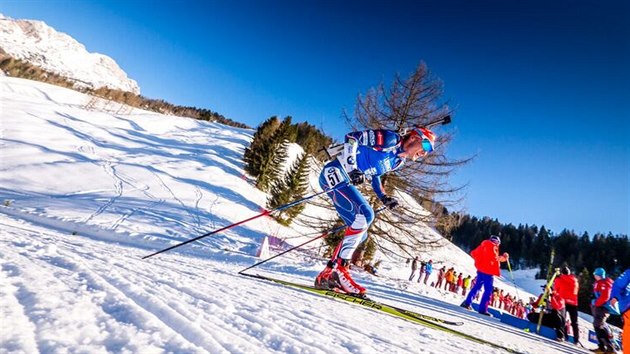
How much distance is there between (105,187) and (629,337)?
639 inches

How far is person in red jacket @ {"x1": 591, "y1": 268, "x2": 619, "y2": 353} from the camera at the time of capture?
605 centimetres

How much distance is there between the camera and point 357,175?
4.54 meters

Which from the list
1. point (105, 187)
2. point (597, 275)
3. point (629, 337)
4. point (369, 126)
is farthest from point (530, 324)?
point (105, 187)

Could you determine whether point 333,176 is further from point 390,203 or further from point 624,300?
point 624,300

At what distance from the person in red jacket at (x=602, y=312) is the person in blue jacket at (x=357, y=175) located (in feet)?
15.4

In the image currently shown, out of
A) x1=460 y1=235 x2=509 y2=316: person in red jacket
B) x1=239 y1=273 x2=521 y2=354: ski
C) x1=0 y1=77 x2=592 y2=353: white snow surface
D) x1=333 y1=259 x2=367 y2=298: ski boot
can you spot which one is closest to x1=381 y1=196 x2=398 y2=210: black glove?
x1=333 y1=259 x2=367 y2=298: ski boot

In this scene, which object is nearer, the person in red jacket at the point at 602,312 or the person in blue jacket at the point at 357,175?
the person in blue jacket at the point at 357,175

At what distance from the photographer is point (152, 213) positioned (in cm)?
1228

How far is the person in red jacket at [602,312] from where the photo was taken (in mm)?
6053

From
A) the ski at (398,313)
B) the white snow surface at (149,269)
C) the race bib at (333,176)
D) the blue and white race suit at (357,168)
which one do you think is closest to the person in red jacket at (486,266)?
the white snow surface at (149,269)

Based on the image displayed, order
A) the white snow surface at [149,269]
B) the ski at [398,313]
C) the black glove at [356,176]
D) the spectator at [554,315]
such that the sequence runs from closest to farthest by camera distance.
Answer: the white snow surface at [149,269] → the ski at [398,313] → the black glove at [356,176] → the spectator at [554,315]

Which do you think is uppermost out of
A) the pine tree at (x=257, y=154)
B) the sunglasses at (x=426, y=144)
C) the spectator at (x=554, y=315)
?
the pine tree at (x=257, y=154)

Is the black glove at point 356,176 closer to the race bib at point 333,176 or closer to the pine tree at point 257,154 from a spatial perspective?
the race bib at point 333,176

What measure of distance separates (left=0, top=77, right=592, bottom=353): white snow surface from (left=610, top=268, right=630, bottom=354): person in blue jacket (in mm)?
871
